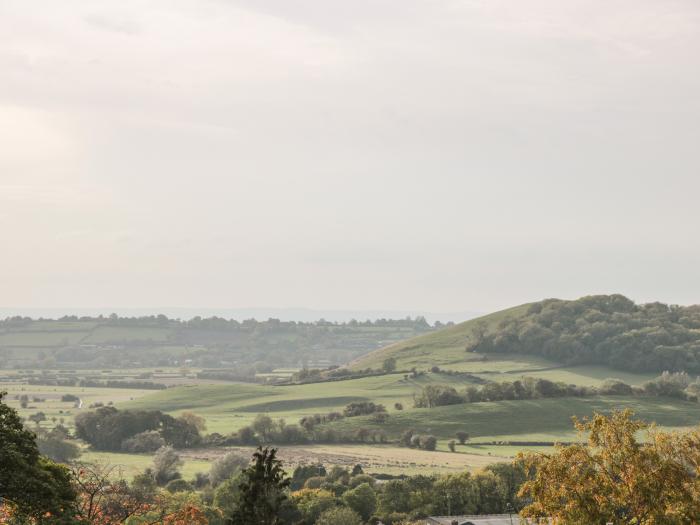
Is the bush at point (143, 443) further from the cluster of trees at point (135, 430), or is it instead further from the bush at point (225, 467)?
the bush at point (225, 467)

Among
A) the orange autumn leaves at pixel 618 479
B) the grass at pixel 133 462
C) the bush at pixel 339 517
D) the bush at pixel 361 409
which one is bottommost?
the grass at pixel 133 462

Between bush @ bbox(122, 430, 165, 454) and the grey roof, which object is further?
bush @ bbox(122, 430, 165, 454)

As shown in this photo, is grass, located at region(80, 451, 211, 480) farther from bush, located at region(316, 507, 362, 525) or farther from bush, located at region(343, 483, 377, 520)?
bush, located at region(316, 507, 362, 525)

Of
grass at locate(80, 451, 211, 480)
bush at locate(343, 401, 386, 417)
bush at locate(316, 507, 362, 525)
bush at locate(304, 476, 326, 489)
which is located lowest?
grass at locate(80, 451, 211, 480)

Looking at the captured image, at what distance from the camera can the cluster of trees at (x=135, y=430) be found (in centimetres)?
16188

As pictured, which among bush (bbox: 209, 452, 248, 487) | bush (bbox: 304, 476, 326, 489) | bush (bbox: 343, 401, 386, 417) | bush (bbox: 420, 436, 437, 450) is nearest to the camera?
bush (bbox: 304, 476, 326, 489)

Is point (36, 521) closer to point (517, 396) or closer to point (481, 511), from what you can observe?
point (481, 511)

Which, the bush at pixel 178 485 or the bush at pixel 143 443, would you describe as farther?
the bush at pixel 143 443

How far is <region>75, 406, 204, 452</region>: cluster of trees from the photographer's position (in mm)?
161875

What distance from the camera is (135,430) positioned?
167m

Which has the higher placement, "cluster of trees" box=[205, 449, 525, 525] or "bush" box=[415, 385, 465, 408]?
"bush" box=[415, 385, 465, 408]

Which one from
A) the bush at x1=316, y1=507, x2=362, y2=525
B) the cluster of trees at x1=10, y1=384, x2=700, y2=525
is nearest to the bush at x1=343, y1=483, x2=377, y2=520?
the bush at x1=316, y1=507, x2=362, y2=525

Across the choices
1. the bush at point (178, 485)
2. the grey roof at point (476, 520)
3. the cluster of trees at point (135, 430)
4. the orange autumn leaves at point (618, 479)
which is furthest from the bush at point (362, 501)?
the cluster of trees at point (135, 430)

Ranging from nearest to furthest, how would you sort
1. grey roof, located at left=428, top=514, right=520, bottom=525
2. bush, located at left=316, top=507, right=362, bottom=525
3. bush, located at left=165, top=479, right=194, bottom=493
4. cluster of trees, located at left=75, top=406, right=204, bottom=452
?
bush, located at left=316, top=507, right=362, bottom=525
grey roof, located at left=428, top=514, right=520, bottom=525
bush, located at left=165, top=479, right=194, bottom=493
cluster of trees, located at left=75, top=406, right=204, bottom=452
